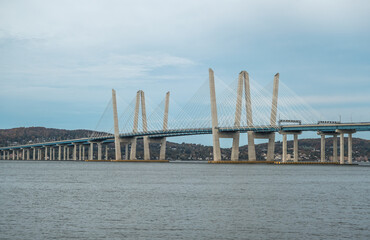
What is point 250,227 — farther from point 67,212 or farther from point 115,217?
point 67,212

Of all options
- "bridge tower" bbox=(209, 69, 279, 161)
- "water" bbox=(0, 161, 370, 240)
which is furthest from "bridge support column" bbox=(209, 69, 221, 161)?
"water" bbox=(0, 161, 370, 240)

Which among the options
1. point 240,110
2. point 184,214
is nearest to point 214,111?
point 240,110

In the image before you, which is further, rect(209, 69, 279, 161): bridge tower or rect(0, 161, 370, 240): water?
rect(209, 69, 279, 161): bridge tower

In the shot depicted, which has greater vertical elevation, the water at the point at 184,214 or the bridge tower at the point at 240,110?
the bridge tower at the point at 240,110

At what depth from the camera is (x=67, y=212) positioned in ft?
91.9

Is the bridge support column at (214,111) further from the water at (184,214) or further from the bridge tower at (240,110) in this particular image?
the water at (184,214)

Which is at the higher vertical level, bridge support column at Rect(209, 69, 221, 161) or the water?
bridge support column at Rect(209, 69, 221, 161)

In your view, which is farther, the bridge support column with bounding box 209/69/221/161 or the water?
the bridge support column with bounding box 209/69/221/161

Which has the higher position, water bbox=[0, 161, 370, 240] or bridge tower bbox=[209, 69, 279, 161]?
bridge tower bbox=[209, 69, 279, 161]

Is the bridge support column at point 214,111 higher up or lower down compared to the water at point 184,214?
higher up

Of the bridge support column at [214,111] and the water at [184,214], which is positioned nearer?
the water at [184,214]

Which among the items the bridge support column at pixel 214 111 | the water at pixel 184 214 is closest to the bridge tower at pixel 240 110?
the bridge support column at pixel 214 111

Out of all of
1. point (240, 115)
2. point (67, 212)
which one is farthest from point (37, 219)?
point (240, 115)

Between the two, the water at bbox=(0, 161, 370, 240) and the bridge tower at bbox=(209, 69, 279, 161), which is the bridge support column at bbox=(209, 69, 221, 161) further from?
the water at bbox=(0, 161, 370, 240)
